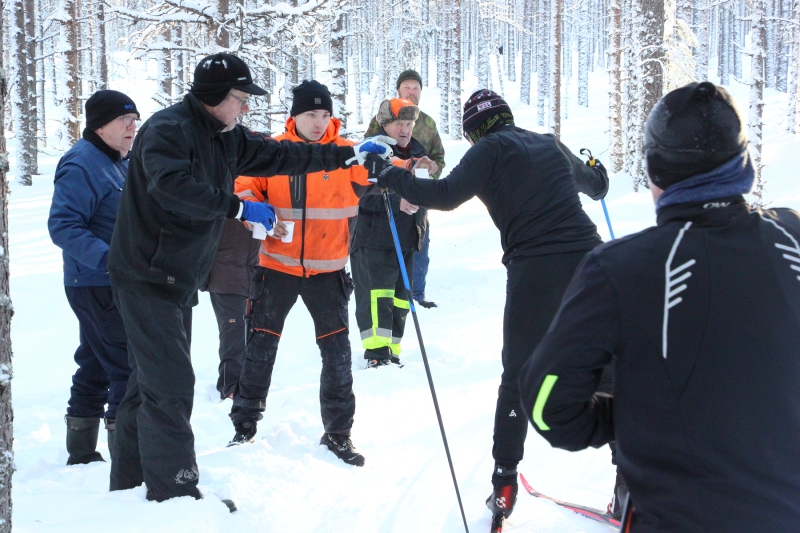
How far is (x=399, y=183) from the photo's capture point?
371 cm

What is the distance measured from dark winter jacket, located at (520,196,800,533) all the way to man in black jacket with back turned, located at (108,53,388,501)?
2135 millimetres

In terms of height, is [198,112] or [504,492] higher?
[198,112]

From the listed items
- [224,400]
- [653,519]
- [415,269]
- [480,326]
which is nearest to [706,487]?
[653,519]

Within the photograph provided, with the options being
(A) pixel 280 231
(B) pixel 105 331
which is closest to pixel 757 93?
(A) pixel 280 231

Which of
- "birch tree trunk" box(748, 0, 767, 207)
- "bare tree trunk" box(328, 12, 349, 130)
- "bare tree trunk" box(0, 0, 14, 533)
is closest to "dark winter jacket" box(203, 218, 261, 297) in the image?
"bare tree trunk" box(0, 0, 14, 533)

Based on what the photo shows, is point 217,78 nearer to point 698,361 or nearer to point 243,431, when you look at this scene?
point 243,431

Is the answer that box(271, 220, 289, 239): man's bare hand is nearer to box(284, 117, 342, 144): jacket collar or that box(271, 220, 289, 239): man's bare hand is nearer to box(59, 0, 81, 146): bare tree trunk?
box(284, 117, 342, 144): jacket collar

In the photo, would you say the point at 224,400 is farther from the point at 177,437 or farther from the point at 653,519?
the point at 653,519

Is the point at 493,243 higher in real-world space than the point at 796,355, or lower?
lower

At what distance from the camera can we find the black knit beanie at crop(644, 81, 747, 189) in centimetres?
153

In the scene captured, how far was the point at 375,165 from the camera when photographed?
156 inches

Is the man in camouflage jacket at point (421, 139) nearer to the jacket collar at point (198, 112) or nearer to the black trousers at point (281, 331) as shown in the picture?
the black trousers at point (281, 331)

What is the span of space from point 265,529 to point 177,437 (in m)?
0.63

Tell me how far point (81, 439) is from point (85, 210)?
1.41 m
